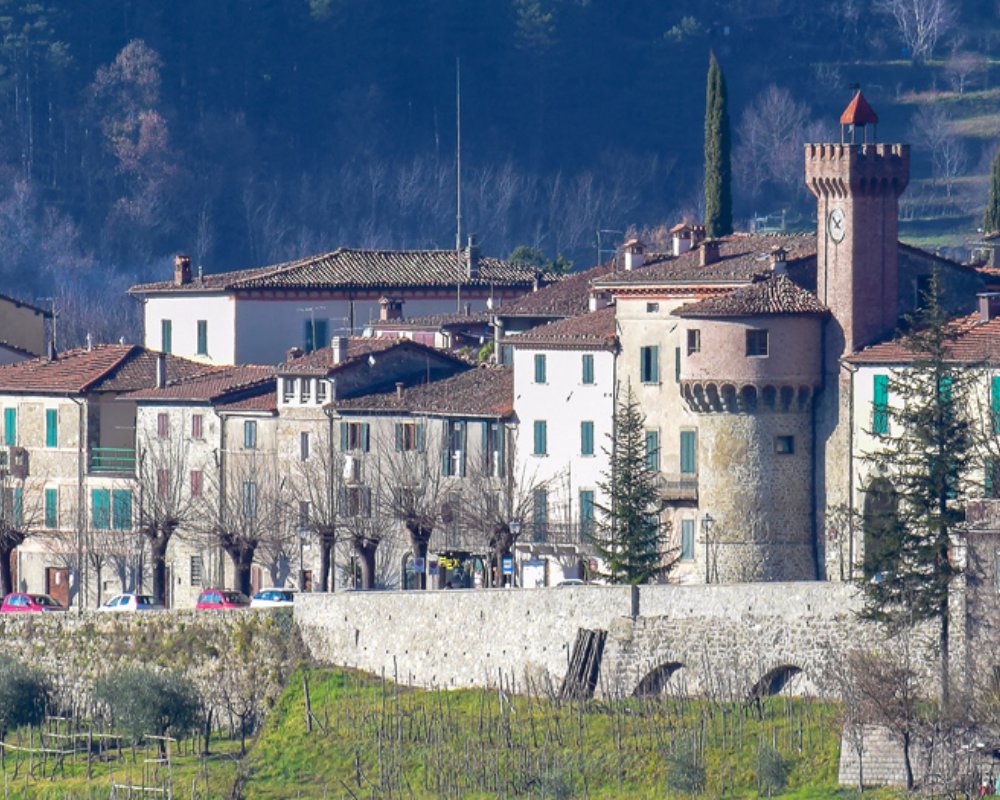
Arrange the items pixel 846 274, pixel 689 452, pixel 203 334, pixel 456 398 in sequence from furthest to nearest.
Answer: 1. pixel 203 334
2. pixel 456 398
3. pixel 689 452
4. pixel 846 274

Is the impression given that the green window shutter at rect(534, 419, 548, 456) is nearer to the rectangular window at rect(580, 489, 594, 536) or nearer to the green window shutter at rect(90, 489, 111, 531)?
the rectangular window at rect(580, 489, 594, 536)

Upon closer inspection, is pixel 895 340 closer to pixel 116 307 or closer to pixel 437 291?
pixel 437 291

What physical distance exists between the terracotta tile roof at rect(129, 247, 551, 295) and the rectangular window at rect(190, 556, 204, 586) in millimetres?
16158

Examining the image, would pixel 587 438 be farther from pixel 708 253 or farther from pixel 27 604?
pixel 27 604

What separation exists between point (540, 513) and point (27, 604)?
37.5ft

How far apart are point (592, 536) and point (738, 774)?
13.6m

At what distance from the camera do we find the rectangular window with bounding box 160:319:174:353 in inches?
4264

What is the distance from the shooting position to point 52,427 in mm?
96562

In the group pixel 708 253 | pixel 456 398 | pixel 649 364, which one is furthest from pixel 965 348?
pixel 456 398

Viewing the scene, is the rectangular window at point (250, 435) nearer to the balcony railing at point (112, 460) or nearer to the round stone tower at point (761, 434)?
the balcony railing at point (112, 460)

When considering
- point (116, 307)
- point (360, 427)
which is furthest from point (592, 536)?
point (116, 307)

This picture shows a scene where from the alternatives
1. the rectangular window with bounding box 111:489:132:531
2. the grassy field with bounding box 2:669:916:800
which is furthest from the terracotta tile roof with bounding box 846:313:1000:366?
the rectangular window with bounding box 111:489:132:531

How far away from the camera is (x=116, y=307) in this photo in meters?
171

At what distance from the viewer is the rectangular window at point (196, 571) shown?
91.1 metres
